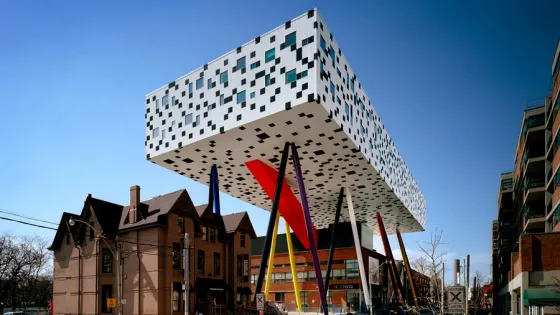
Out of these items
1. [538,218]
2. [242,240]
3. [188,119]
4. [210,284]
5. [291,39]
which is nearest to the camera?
[291,39]

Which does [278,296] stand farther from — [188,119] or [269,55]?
[269,55]

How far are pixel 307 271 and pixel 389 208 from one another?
19.0 meters

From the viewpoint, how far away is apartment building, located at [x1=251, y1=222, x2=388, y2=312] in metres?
77.1

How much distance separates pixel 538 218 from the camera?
157 feet

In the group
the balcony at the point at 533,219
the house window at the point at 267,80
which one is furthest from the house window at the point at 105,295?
the balcony at the point at 533,219

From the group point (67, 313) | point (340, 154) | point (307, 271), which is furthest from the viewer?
point (307, 271)

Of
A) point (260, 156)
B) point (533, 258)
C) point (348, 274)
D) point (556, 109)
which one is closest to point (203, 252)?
point (260, 156)

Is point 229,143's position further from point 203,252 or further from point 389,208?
point 389,208

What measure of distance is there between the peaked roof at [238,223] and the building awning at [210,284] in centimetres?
618

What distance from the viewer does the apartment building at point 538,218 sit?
27.9 metres

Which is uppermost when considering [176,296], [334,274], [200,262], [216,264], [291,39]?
[291,39]

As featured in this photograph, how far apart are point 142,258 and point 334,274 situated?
4849 cm

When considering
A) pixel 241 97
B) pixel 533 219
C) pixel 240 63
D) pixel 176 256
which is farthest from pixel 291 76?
pixel 533 219

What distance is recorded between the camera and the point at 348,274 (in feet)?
257
